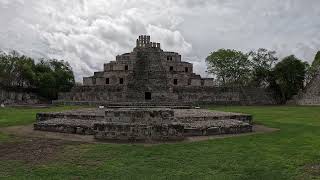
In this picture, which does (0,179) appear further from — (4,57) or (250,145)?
(4,57)

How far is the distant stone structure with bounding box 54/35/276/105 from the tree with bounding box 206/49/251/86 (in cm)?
975

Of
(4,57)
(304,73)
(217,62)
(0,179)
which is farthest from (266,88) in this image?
(0,179)

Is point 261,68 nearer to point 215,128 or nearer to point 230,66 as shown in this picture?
point 230,66

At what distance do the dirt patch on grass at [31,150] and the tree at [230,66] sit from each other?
175 feet

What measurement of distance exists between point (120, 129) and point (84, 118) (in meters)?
6.95

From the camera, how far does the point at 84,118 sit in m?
20.0

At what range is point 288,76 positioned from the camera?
177ft

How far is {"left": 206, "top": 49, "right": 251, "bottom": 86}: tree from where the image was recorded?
63.5 metres

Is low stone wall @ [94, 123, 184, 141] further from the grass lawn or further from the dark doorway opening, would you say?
the dark doorway opening

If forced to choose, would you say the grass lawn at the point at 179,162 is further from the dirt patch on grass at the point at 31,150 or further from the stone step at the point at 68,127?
the stone step at the point at 68,127

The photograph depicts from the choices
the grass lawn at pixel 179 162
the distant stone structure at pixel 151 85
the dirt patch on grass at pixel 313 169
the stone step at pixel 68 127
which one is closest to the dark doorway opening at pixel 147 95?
the distant stone structure at pixel 151 85

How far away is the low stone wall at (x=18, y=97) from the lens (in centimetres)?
5432

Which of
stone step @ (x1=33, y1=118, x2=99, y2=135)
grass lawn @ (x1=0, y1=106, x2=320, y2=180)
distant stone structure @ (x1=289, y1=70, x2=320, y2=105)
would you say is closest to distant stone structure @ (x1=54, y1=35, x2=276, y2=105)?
distant stone structure @ (x1=289, y1=70, x2=320, y2=105)

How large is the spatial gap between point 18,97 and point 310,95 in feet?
136
